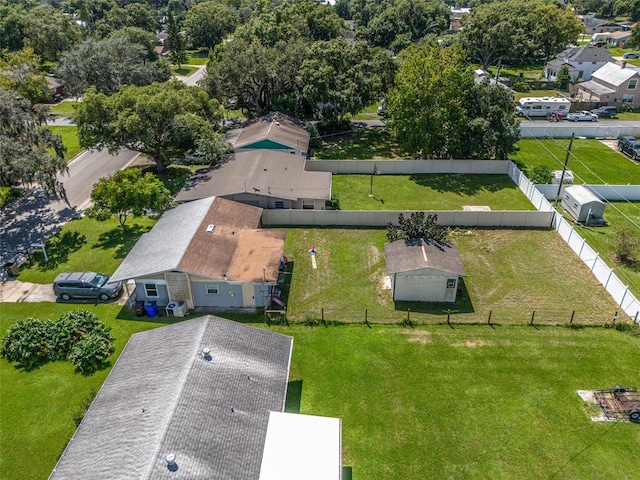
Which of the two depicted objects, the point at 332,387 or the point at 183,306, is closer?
the point at 332,387

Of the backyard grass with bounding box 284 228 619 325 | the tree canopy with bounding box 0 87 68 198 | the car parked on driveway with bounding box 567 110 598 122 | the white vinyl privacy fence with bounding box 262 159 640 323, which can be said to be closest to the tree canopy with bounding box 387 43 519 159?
the white vinyl privacy fence with bounding box 262 159 640 323

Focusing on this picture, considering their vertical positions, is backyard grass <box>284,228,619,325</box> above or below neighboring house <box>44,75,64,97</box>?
below

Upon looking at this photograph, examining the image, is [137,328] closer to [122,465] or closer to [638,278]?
[122,465]

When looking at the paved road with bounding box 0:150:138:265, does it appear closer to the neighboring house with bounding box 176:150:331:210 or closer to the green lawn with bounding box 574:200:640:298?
the neighboring house with bounding box 176:150:331:210

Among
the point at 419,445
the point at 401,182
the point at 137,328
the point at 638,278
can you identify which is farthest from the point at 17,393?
the point at 638,278

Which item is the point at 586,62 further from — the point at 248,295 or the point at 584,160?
the point at 248,295

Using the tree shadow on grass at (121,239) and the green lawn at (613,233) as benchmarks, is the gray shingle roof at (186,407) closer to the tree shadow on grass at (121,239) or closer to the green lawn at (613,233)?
the tree shadow on grass at (121,239)
